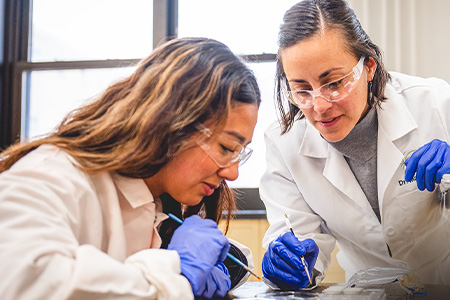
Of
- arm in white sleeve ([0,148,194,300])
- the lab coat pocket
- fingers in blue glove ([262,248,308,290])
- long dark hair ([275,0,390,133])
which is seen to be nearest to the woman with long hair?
arm in white sleeve ([0,148,194,300])

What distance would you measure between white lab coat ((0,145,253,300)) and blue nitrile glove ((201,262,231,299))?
30 centimetres

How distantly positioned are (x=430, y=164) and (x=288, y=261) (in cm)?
58

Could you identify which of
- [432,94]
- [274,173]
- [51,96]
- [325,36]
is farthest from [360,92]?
[51,96]

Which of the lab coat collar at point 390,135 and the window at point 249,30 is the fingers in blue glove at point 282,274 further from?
the window at point 249,30

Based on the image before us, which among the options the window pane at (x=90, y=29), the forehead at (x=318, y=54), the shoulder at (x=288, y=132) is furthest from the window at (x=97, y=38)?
the forehead at (x=318, y=54)

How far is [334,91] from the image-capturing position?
1.66 meters

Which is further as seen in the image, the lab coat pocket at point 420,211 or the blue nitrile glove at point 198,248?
the lab coat pocket at point 420,211

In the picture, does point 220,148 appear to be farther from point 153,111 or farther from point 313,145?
point 313,145

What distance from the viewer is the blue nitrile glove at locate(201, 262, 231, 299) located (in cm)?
138

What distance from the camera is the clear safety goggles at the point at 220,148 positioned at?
1279mm

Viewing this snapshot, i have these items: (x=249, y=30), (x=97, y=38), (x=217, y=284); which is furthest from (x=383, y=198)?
(x=97, y=38)

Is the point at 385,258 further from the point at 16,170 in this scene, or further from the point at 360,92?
the point at 16,170

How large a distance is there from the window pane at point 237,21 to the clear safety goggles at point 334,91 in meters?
1.82

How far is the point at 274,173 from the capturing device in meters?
2.09
